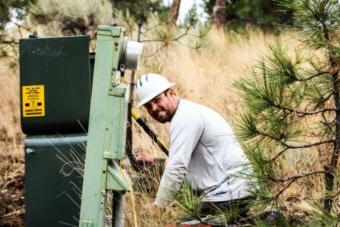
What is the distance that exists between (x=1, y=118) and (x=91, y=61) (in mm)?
4335

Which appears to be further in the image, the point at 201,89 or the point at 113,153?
the point at 201,89

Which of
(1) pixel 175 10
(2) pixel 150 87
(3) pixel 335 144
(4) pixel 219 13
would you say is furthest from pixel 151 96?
(4) pixel 219 13

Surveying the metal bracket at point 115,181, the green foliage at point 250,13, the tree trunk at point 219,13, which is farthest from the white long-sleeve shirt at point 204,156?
the green foliage at point 250,13

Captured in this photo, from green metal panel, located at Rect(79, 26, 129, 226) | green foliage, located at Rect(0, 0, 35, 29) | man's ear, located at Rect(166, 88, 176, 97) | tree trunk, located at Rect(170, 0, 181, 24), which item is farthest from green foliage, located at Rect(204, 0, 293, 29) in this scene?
green metal panel, located at Rect(79, 26, 129, 226)

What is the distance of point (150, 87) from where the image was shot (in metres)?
4.12

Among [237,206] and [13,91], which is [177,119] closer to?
[237,206]

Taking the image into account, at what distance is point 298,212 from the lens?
5.11 metres

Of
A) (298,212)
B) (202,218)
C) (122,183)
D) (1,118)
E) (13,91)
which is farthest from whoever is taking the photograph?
(13,91)

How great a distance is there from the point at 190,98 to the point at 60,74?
436cm

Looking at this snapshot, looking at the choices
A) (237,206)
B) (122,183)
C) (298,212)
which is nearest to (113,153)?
(122,183)

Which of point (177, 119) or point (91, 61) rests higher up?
point (91, 61)

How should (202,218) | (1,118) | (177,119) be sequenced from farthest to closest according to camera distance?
(1,118)
(177,119)
(202,218)

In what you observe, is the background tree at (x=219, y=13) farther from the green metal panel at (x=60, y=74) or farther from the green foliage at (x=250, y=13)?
the green metal panel at (x=60, y=74)

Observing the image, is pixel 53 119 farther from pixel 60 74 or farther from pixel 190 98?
pixel 190 98
